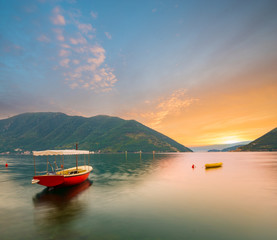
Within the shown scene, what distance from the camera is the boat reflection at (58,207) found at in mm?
18547

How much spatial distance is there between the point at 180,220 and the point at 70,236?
39.2 feet

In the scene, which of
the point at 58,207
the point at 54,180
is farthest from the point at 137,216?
the point at 54,180

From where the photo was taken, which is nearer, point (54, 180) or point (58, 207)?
point (58, 207)

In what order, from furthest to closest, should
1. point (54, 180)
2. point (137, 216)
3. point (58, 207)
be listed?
point (54, 180), point (58, 207), point (137, 216)

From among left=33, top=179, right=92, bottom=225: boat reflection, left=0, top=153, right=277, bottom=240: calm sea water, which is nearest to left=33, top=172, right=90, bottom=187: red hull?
left=33, top=179, right=92, bottom=225: boat reflection

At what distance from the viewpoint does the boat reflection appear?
1855 cm

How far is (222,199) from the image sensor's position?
2800cm

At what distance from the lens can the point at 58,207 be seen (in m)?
22.4

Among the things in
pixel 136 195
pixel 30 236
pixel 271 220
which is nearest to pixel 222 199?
pixel 271 220

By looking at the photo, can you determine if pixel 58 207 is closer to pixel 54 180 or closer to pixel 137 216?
pixel 54 180

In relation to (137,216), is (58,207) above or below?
above

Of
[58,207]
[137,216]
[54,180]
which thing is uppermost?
[54,180]

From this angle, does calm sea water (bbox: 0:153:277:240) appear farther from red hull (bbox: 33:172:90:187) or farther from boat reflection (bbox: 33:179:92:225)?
red hull (bbox: 33:172:90:187)

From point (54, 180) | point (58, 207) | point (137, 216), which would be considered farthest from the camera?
point (54, 180)
